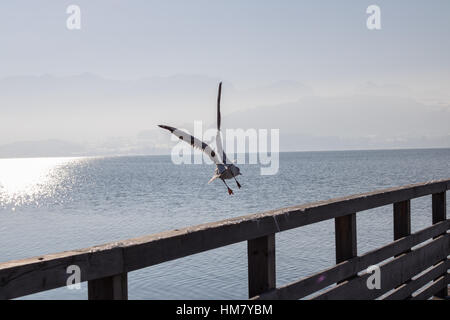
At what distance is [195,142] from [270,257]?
88 cm

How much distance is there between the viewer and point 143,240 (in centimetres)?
218

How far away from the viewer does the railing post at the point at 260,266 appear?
9.12 feet

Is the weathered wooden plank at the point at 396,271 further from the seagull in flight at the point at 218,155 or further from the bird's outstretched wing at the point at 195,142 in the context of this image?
the bird's outstretched wing at the point at 195,142

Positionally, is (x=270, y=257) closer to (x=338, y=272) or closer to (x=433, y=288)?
(x=338, y=272)

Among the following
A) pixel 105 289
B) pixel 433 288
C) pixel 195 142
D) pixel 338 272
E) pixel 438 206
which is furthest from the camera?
pixel 438 206

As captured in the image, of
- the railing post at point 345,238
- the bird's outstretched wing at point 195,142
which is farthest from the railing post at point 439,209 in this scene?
the bird's outstretched wing at point 195,142

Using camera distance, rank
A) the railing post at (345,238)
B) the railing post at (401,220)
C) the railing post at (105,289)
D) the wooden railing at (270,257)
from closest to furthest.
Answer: the wooden railing at (270,257) < the railing post at (105,289) < the railing post at (345,238) < the railing post at (401,220)

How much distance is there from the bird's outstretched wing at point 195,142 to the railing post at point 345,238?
1.21 m

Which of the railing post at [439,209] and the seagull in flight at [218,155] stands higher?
the seagull in flight at [218,155]

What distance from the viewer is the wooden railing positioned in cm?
184

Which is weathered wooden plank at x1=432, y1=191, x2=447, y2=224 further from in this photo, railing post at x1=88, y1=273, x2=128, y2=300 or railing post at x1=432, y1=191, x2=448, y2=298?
railing post at x1=88, y1=273, x2=128, y2=300

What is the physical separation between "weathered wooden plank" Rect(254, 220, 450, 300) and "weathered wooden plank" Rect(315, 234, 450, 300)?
2.6 inches

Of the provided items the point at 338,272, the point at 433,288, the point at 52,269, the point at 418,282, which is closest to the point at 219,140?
the point at 338,272

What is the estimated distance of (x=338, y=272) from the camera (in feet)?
11.1
